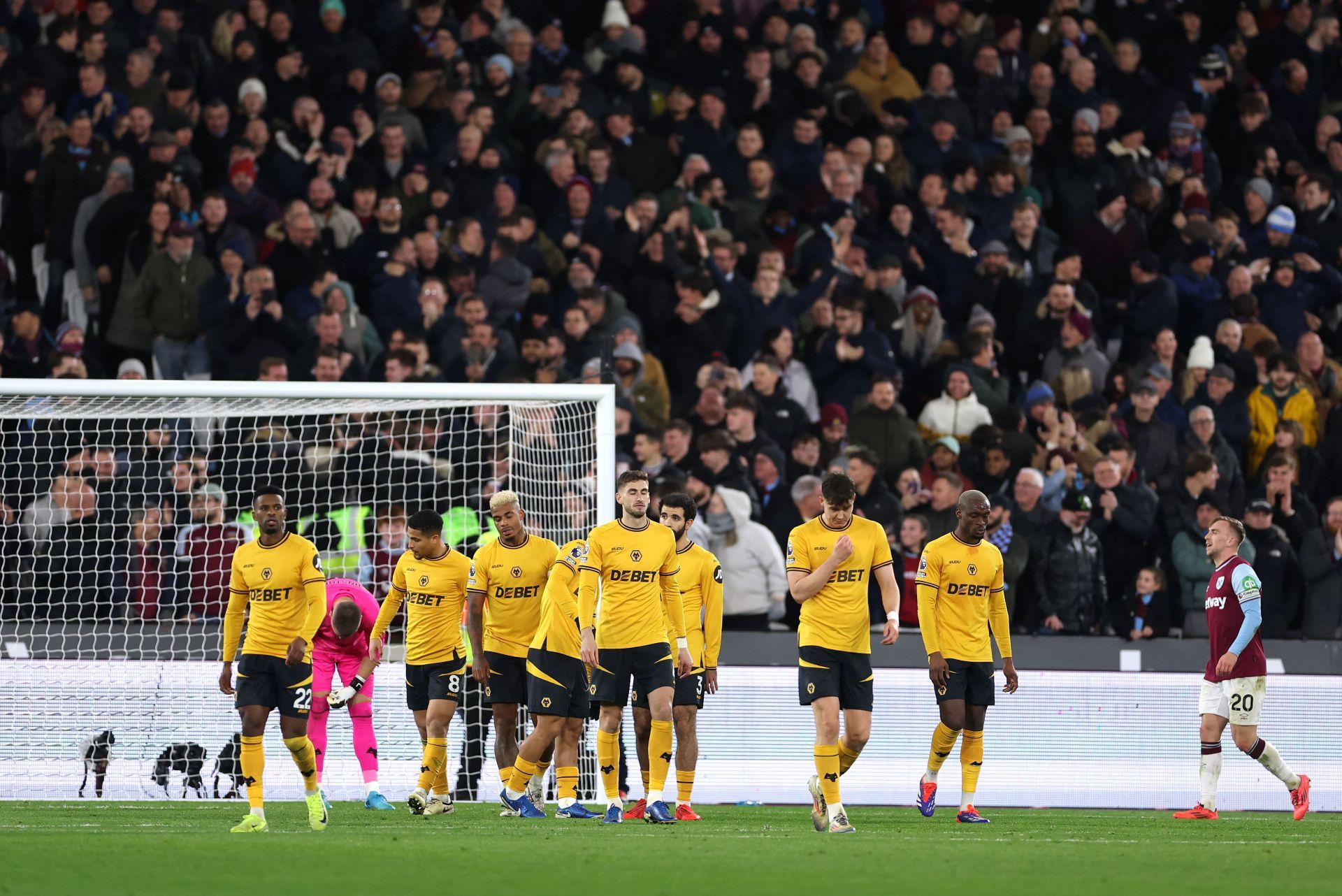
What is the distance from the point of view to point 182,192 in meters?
17.5

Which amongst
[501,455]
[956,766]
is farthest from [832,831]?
[501,455]

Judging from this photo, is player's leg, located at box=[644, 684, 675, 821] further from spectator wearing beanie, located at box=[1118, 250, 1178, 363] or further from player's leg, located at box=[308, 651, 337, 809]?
spectator wearing beanie, located at box=[1118, 250, 1178, 363]

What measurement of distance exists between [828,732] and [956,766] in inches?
163

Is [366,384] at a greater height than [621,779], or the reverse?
[366,384]

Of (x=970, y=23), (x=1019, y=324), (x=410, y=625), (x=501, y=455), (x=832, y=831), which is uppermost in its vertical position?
(x=970, y=23)

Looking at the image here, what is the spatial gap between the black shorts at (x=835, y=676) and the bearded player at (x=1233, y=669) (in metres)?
2.59

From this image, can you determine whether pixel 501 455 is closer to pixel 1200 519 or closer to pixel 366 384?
pixel 366 384

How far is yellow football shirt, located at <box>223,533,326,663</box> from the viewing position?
11016 millimetres

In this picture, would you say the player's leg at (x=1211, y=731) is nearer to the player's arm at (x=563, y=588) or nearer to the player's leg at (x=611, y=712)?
the player's leg at (x=611, y=712)

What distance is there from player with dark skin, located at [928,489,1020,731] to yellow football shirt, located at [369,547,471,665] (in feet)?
10.2

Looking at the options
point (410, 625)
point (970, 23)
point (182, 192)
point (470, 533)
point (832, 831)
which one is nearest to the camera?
point (832, 831)

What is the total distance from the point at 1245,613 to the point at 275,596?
6.12 meters

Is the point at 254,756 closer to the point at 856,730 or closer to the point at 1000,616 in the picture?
the point at 856,730

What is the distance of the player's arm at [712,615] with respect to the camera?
12344 mm
